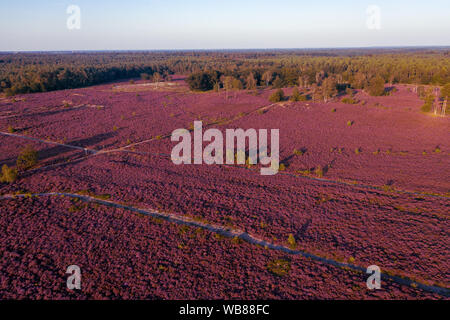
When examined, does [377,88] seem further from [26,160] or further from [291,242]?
[26,160]

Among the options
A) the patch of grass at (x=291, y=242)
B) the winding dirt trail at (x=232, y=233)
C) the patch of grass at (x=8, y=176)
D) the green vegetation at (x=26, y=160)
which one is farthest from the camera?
the green vegetation at (x=26, y=160)

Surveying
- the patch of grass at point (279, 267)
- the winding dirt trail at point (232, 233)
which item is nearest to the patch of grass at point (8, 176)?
the winding dirt trail at point (232, 233)

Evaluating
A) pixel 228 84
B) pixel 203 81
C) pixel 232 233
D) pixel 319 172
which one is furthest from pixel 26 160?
pixel 203 81

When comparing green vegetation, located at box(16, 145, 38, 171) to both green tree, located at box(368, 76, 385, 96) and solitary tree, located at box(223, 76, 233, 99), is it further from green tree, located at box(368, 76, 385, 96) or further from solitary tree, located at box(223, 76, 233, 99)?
green tree, located at box(368, 76, 385, 96)

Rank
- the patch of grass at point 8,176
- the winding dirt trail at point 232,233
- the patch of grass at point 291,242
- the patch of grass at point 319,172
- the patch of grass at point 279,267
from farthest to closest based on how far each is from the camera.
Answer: the patch of grass at point 319,172 < the patch of grass at point 8,176 < the patch of grass at point 291,242 < the patch of grass at point 279,267 < the winding dirt trail at point 232,233

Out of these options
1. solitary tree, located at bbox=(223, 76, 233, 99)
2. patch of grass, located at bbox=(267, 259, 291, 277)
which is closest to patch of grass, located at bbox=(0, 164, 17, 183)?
patch of grass, located at bbox=(267, 259, 291, 277)

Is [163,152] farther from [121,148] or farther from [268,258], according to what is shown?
[268,258]

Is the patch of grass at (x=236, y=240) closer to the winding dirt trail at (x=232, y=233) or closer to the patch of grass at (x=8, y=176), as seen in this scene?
the winding dirt trail at (x=232, y=233)

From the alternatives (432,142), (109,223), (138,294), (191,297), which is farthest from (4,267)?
(432,142)
